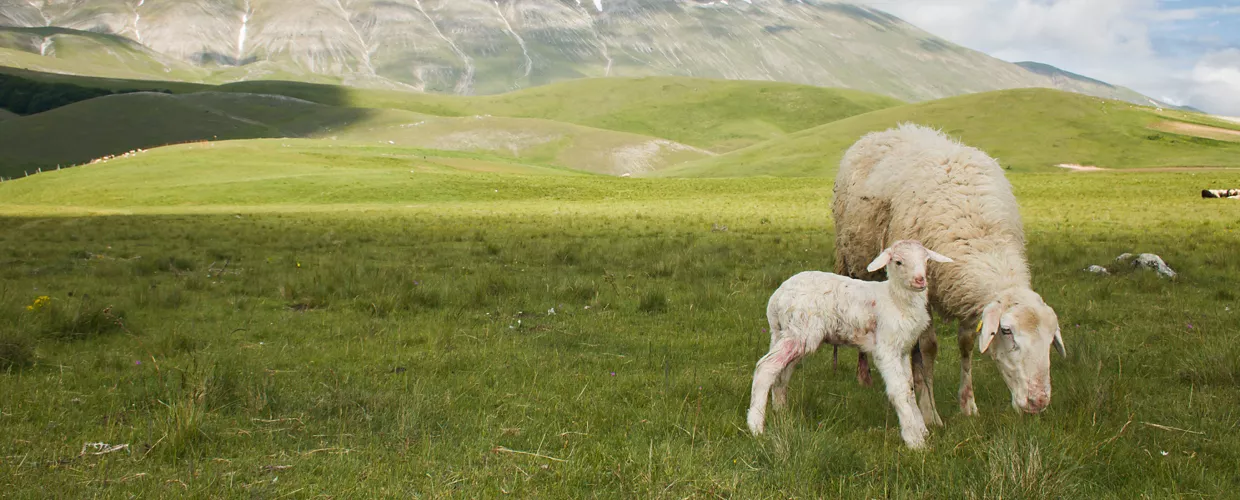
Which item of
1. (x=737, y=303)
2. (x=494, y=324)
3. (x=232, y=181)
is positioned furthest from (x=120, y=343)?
(x=232, y=181)

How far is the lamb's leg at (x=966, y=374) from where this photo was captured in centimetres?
623

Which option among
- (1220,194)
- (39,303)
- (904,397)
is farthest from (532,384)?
(1220,194)

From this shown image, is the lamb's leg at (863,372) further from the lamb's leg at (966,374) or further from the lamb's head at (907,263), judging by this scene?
the lamb's head at (907,263)

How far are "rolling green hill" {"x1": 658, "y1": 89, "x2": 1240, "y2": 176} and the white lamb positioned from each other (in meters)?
66.1

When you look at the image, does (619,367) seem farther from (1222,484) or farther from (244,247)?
(244,247)

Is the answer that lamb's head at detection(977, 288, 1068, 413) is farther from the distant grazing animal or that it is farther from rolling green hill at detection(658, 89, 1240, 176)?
rolling green hill at detection(658, 89, 1240, 176)

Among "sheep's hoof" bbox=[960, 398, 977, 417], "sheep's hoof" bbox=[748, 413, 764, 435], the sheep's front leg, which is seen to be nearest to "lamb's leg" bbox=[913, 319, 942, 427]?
"sheep's hoof" bbox=[960, 398, 977, 417]

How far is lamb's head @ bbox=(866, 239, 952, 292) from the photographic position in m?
5.39

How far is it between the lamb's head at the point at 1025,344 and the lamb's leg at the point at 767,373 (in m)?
1.37

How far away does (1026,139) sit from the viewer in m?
79.2

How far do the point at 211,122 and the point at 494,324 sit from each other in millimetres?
136215

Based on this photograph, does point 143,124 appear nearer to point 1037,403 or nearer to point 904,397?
point 904,397

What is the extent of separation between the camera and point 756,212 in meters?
36.2

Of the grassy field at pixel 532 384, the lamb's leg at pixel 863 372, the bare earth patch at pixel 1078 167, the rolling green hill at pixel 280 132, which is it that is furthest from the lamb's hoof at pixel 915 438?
the rolling green hill at pixel 280 132
